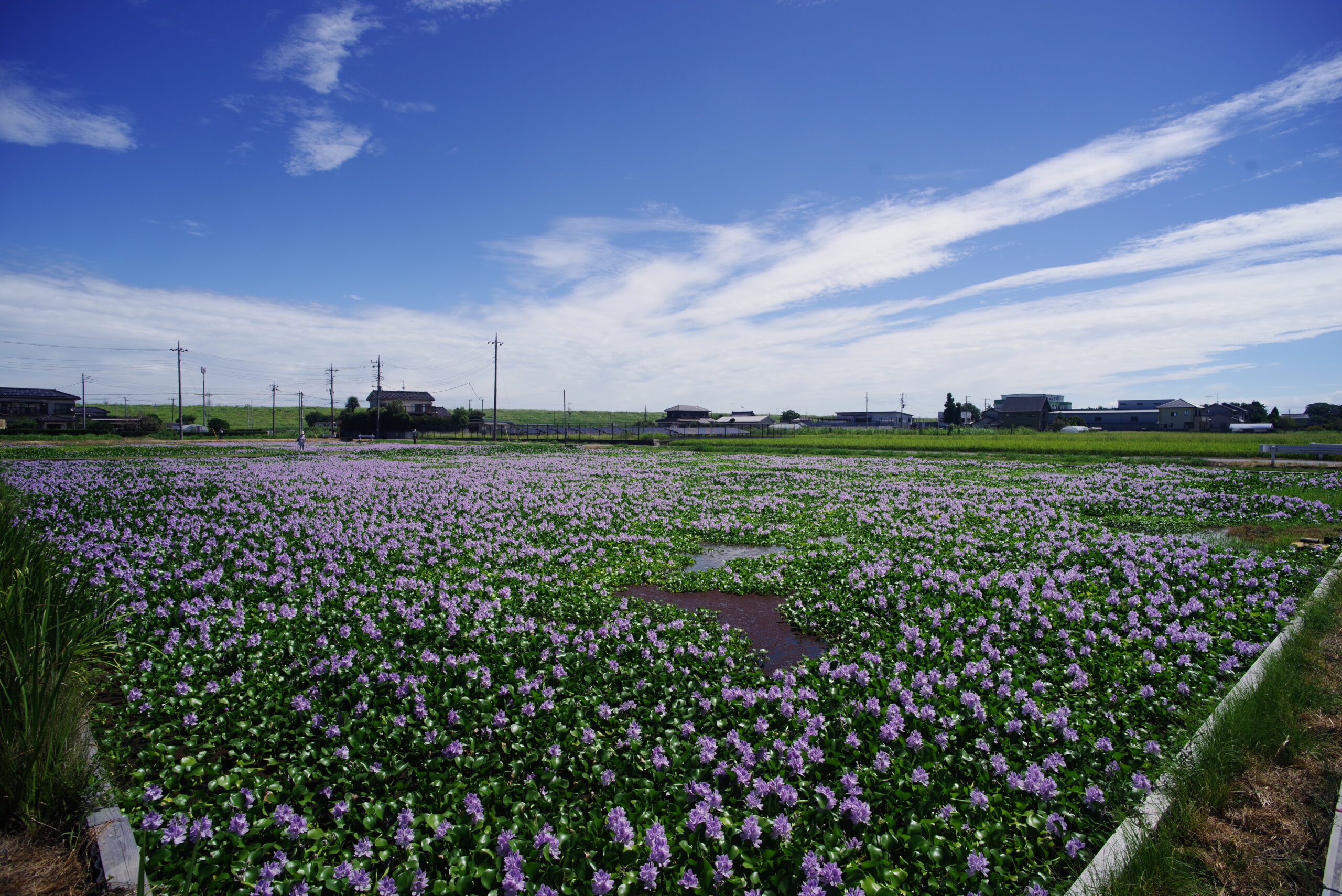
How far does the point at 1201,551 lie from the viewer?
30.7ft

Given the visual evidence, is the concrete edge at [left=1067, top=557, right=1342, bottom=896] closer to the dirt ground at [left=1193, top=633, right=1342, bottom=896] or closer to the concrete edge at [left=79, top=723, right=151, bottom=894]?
the dirt ground at [left=1193, top=633, right=1342, bottom=896]

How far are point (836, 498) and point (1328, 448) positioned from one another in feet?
88.4

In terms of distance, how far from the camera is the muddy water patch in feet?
31.2

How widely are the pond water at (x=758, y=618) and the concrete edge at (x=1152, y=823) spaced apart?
8.73 feet

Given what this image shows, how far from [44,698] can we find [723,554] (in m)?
8.34

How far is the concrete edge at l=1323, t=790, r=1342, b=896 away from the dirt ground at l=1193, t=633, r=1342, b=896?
3.2 inches

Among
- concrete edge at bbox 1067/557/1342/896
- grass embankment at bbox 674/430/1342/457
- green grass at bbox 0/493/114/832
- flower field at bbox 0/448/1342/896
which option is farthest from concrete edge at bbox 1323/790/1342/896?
grass embankment at bbox 674/430/1342/457

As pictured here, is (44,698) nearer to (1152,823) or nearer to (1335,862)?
(1152,823)

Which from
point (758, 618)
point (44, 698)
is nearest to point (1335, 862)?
point (758, 618)

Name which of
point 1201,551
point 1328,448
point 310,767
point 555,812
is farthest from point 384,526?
point 1328,448

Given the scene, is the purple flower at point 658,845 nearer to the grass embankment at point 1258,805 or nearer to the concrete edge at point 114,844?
the grass embankment at point 1258,805

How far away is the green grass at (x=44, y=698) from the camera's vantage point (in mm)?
3121

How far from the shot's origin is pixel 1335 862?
2889 millimetres

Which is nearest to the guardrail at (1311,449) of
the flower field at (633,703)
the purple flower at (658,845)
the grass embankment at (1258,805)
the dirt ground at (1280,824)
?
the flower field at (633,703)
